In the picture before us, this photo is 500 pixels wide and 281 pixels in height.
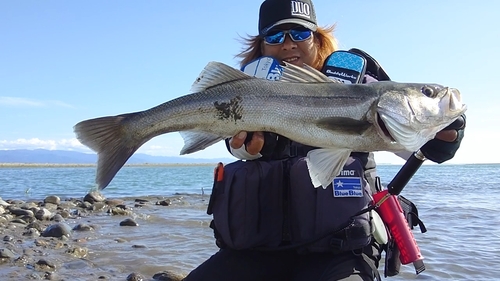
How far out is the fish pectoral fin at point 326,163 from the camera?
11.9ft

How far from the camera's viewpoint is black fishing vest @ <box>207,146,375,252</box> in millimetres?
4129

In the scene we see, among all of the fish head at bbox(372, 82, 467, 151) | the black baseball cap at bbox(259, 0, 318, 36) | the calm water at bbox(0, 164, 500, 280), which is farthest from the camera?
the calm water at bbox(0, 164, 500, 280)

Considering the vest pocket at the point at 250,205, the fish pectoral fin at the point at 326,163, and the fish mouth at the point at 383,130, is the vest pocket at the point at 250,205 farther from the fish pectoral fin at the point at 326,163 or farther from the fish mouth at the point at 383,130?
the fish mouth at the point at 383,130

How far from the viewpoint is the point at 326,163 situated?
3625 millimetres

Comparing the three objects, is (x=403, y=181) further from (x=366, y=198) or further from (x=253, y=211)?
→ (x=253, y=211)

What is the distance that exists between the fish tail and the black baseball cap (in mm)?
2104

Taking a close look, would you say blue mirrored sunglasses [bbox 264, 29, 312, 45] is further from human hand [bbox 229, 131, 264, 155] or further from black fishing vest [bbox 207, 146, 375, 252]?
human hand [bbox 229, 131, 264, 155]

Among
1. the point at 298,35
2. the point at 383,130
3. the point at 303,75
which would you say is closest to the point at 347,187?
the point at 383,130

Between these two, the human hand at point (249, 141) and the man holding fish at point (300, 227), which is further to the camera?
the man holding fish at point (300, 227)

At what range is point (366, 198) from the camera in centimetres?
430

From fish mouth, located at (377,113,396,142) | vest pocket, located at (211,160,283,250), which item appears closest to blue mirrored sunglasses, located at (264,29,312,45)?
vest pocket, located at (211,160,283,250)

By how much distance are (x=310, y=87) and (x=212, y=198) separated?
1622 mm

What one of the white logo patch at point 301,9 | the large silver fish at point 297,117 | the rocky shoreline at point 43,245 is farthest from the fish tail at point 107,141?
the rocky shoreline at point 43,245

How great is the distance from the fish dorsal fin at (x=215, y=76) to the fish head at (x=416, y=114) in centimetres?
116
